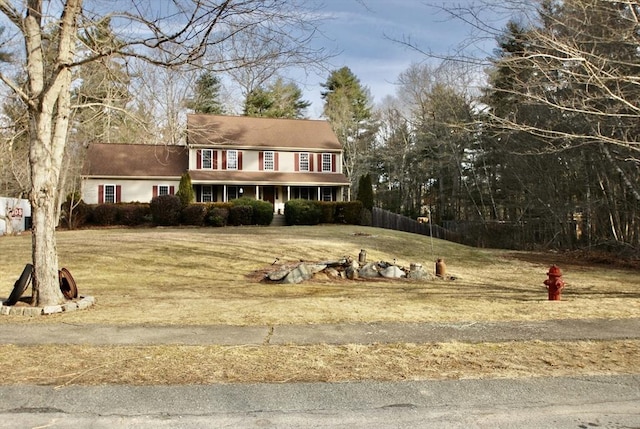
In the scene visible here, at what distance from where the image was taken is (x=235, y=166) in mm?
34219

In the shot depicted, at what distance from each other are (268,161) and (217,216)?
8.31 meters

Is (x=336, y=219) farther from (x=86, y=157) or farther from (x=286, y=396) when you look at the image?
(x=286, y=396)

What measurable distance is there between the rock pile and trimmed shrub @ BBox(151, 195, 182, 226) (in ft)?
52.5

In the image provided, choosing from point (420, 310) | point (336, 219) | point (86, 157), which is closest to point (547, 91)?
point (420, 310)

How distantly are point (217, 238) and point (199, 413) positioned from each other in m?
16.2

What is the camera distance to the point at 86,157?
32.6 meters

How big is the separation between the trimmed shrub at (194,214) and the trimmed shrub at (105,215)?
157 inches

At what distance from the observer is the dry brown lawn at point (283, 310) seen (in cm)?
446

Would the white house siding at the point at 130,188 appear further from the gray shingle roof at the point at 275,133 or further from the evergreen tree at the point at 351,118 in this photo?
the evergreen tree at the point at 351,118

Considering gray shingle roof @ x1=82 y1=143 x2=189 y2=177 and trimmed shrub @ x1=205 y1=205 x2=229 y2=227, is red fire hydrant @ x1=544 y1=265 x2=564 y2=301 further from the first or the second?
gray shingle roof @ x1=82 y1=143 x2=189 y2=177

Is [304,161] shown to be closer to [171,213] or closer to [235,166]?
[235,166]

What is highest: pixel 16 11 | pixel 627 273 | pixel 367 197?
pixel 16 11

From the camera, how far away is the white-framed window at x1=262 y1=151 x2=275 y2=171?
34625mm

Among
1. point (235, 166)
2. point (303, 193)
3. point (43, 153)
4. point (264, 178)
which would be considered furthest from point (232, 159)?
point (43, 153)
